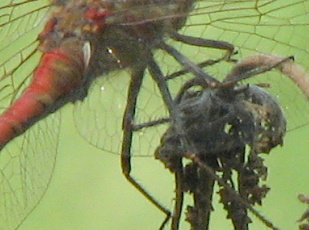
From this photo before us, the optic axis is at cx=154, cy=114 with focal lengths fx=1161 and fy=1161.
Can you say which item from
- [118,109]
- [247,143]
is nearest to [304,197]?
[247,143]

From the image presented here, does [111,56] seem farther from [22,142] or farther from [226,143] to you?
[226,143]

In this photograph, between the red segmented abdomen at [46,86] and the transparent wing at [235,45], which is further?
the red segmented abdomen at [46,86]

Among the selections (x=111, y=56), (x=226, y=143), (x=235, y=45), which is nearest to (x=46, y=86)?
(x=111, y=56)

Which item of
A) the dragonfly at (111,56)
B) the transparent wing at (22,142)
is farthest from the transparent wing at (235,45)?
the transparent wing at (22,142)

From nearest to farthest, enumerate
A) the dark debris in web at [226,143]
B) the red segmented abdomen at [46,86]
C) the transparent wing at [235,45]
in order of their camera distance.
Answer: the dark debris in web at [226,143] < the transparent wing at [235,45] < the red segmented abdomen at [46,86]

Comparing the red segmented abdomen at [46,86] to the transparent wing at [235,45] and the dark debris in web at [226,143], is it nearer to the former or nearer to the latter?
the transparent wing at [235,45]

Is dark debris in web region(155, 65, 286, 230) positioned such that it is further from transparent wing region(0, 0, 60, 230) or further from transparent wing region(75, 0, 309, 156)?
transparent wing region(0, 0, 60, 230)

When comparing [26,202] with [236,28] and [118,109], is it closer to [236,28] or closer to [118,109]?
[118,109]
